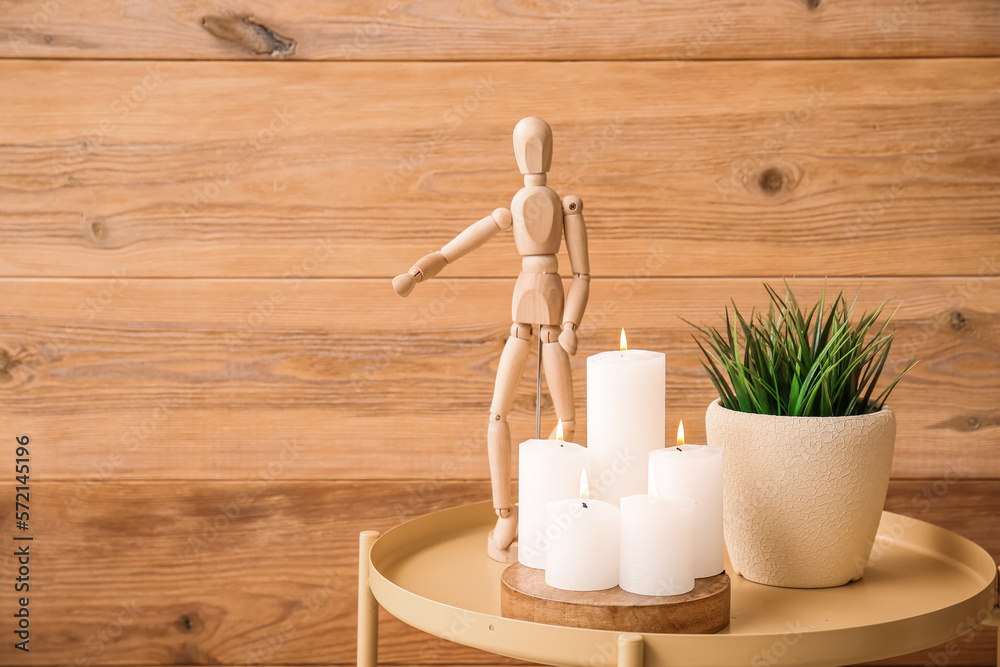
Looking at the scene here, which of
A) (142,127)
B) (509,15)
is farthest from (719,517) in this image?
(142,127)

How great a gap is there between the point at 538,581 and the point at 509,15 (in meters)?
0.70

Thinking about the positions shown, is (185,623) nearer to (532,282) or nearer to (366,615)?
(366,615)

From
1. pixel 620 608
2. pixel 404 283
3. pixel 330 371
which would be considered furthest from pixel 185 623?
pixel 620 608

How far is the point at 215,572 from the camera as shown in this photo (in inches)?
41.4

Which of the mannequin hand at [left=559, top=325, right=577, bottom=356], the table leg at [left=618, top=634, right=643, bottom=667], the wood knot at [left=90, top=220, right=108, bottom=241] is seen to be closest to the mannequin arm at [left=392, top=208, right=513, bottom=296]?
the mannequin hand at [left=559, top=325, right=577, bottom=356]

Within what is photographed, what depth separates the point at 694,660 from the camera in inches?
20.2

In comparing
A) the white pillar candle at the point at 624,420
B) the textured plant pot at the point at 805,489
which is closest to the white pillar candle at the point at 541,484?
the white pillar candle at the point at 624,420

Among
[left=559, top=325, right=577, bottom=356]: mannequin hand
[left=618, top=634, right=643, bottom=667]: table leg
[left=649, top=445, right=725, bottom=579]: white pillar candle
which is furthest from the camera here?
[left=559, top=325, right=577, bottom=356]: mannequin hand

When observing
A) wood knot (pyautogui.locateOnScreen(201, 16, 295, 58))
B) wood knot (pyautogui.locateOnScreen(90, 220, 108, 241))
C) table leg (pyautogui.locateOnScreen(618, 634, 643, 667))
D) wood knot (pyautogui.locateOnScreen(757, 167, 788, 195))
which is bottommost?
table leg (pyautogui.locateOnScreen(618, 634, 643, 667))

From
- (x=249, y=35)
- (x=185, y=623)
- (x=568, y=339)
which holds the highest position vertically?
(x=249, y=35)

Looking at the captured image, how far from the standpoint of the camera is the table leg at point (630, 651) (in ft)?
1.64

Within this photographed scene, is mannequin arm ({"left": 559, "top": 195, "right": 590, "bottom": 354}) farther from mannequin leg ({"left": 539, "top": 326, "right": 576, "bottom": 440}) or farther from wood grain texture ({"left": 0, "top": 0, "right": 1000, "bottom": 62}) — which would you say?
wood grain texture ({"left": 0, "top": 0, "right": 1000, "bottom": 62})

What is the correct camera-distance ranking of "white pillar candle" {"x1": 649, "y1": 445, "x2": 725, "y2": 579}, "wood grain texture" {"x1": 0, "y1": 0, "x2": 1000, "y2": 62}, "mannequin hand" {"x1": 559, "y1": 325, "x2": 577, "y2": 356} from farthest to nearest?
1. "wood grain texture" {"x1": 0, "y1": 0, "x2": 1000, "y2": 62}
2. "mannequin hand" {"x1": 559, "y1": 325, "x2": 577, "y2": 356}
3. "white pillar candle" {"x1": 649, "y1": 445, "x2": 725, "y2": 579}

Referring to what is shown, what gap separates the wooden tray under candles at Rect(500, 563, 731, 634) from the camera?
0.54 m
